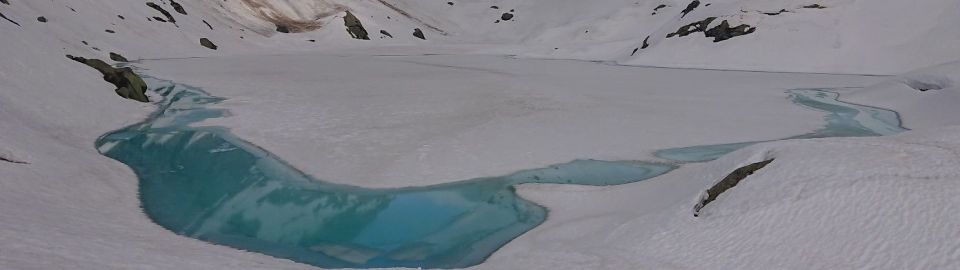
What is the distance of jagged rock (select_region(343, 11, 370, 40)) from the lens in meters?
65.9

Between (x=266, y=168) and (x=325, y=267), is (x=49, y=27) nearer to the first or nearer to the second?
(x=266, y=168)

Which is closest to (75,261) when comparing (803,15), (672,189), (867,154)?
(672,189)

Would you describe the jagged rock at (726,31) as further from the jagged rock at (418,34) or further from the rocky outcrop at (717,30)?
the jagged rock at (418,34)

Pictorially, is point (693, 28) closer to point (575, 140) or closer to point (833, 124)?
point (833, 124)

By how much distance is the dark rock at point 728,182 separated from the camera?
26.5 feet

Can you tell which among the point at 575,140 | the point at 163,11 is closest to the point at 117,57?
the point at 163,11

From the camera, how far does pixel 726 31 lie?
40500 millimetres

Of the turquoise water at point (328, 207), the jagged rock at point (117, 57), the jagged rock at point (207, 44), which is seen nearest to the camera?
the turquoise water at point (328, 207)

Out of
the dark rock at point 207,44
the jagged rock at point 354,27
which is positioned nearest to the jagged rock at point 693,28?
the dark rock at point 207,44

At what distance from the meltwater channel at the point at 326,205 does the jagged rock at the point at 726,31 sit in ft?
93.8

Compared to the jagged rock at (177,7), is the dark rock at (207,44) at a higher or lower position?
lower

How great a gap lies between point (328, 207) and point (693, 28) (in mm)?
38108

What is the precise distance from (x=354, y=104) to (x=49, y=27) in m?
17.3

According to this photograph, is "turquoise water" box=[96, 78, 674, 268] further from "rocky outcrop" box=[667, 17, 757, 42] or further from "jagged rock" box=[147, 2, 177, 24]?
"jagged rock" box=[147, 2, 177, 24]
